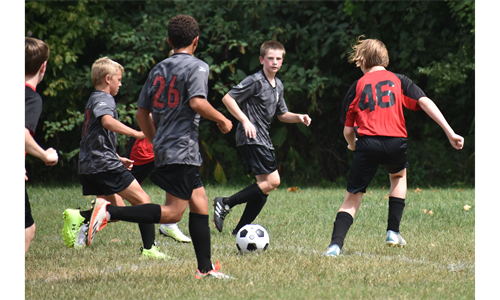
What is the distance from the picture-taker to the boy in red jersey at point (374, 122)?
183 inches

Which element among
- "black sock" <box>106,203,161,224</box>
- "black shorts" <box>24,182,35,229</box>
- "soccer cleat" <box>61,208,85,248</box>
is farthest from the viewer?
"soccer cleat" <box>61,208,85,248</box>

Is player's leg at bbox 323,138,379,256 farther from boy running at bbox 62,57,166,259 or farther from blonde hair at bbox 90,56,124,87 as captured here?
blonde hair at bbox 90,56,124,87

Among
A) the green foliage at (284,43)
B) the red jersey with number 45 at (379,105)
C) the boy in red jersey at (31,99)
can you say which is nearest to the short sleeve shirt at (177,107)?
the boy in red jersey at (31,99)

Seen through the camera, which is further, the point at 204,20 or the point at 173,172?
the point at 204,20

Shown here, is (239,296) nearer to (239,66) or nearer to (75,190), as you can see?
(75,190)

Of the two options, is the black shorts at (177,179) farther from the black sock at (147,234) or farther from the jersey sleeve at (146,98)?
the black sock at (147,234)

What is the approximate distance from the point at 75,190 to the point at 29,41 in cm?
675

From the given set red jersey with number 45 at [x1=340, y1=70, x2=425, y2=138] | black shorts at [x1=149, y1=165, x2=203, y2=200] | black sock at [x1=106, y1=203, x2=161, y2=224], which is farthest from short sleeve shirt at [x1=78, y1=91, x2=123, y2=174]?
red jersey with number 45 at [x1=340, y1=70, x2=425, y2=138]

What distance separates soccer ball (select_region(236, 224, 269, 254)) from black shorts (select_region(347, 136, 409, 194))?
897 millimetres

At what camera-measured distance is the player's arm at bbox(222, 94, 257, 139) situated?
464 centimetres

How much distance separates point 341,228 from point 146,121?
75.5 inches

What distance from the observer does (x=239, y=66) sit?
11.9 metres
